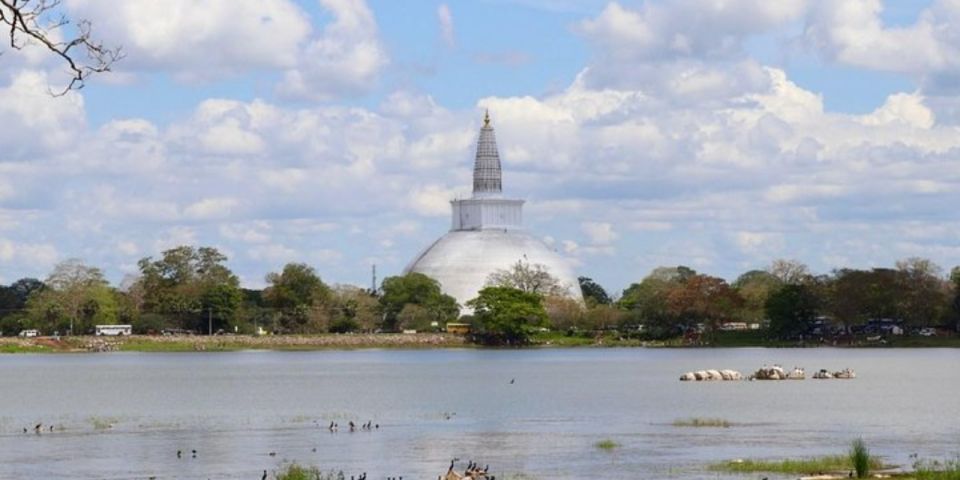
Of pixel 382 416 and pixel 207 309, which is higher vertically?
pixel 207 309

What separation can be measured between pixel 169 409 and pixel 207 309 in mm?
83716

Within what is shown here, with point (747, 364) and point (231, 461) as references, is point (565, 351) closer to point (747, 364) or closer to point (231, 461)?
point (747, 364)

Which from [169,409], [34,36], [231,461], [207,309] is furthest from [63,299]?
[34,36]

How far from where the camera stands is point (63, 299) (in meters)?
148

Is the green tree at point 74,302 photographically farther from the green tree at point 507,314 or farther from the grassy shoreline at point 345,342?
the green tree at point 507,314

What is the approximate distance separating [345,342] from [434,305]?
41.7ft

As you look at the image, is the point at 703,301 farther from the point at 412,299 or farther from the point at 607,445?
the point at 607,445

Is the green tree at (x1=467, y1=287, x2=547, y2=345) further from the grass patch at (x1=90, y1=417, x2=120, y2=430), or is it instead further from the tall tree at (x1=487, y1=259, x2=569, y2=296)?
the grass patch at (x1=90, y1=417, x2=120, y2=430)

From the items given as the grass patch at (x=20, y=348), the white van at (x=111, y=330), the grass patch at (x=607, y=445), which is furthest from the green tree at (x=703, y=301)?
the grass patch at (x=607, y=445)

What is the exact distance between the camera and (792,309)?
139m

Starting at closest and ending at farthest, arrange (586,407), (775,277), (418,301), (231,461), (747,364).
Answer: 1. (231,461)
2. (586,407)
3. (747,364)
4. (418,301)
5. (775,277)

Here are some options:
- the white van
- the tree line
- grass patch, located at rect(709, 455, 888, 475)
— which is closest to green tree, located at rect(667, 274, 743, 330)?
the tree line

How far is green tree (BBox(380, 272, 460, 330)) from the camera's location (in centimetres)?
16188

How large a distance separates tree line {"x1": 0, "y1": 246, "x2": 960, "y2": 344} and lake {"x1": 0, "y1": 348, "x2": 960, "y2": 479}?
24.8m
